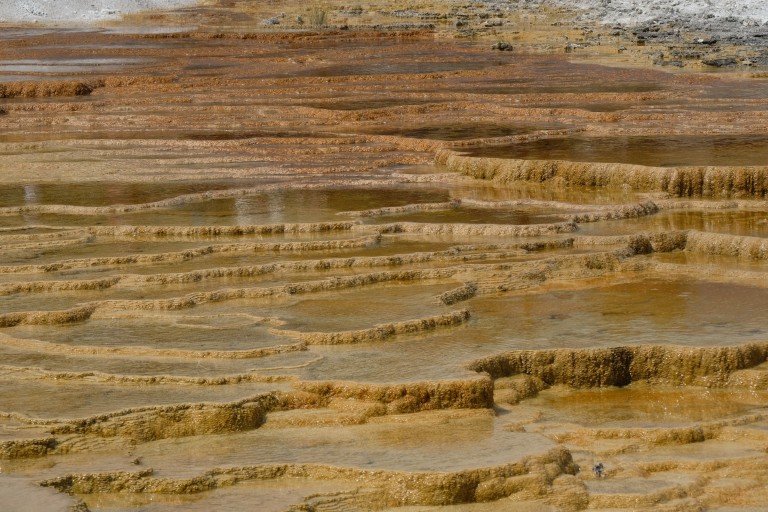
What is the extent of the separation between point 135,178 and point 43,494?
7.34 metres

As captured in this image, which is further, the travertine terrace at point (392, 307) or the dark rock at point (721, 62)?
the dark rock at point (721, 62)

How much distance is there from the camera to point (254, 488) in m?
4.77

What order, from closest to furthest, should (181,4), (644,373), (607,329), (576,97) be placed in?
(644,373)
(607,329)
(576,97)
(181,4)

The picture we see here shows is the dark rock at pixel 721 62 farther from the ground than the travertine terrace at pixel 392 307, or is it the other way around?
the dark rock at pixel 721 62

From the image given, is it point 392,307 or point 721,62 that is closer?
point 392,307

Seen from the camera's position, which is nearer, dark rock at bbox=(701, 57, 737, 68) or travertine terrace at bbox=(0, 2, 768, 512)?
travertine terrace at bbox=(0, 2, 768, 512)

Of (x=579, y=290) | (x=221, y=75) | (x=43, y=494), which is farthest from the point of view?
(x=221, y=75)

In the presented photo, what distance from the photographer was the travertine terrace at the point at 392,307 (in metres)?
4.90

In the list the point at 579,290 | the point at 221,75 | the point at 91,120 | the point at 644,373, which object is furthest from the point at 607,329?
the point at 221,75

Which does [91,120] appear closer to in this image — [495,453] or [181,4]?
[495,453]

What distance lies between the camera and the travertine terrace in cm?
490

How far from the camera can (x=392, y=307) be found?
7156 millimetres

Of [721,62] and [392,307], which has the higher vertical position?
[721,62]

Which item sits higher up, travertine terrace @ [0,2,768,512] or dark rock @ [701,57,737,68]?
dark rock @ [701,57,737,68]
